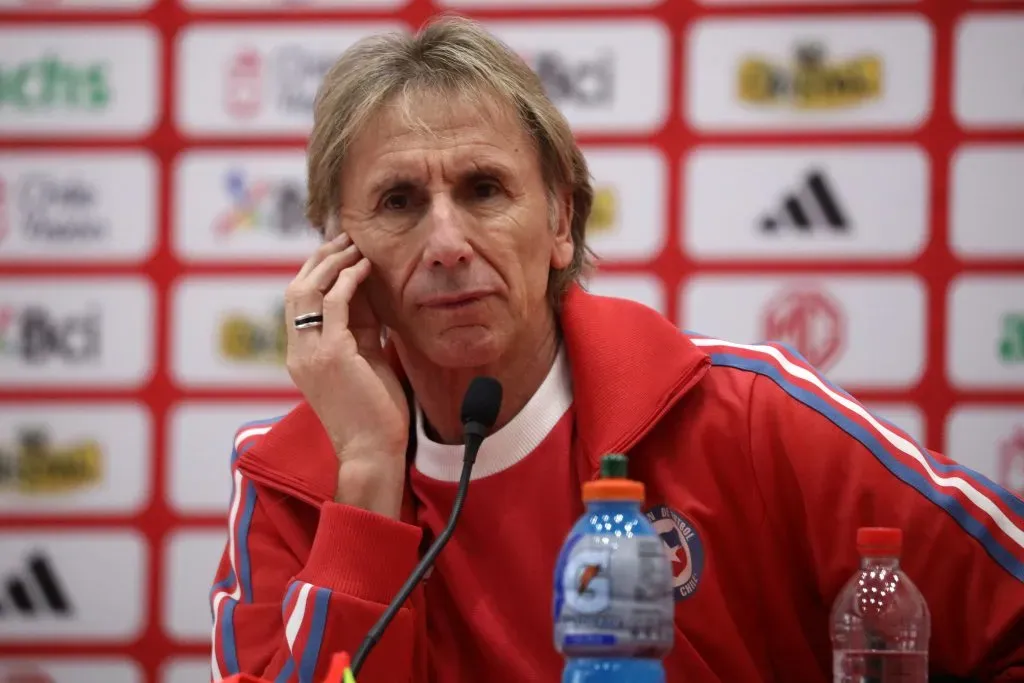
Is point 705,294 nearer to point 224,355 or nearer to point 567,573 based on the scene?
point 224,355

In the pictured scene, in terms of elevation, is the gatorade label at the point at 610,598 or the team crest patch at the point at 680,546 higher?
the gatorade label at the point at 610,598

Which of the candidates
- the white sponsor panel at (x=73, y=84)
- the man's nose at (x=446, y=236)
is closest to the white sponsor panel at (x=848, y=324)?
the man's nose at (x=446, y=236)

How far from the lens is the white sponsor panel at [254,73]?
314 centimetres

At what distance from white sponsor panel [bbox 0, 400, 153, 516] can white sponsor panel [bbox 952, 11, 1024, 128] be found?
203 cm

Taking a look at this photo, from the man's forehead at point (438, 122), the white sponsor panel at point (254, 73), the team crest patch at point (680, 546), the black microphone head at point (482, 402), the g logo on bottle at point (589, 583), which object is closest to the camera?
the g logo on bottle at point (589, 583)

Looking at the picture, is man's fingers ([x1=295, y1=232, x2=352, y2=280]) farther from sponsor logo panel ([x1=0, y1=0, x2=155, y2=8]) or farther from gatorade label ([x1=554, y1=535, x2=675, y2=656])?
sponsor logo panel ([x1=0, y1=0, x2=155, y2=8])

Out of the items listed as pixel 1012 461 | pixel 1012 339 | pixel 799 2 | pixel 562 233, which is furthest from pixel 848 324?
pixel 562 233

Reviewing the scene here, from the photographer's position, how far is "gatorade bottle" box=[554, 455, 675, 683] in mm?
1231

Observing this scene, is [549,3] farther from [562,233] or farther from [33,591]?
[33,591]

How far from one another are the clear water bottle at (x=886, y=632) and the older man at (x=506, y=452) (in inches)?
2.3

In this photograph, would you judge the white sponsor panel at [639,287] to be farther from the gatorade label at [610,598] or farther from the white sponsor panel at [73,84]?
the gatorade label at [610,598]

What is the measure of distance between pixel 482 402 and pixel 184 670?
1.84 m

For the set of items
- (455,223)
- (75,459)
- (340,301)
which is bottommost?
(75,459)

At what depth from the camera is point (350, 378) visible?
73.6 inches
